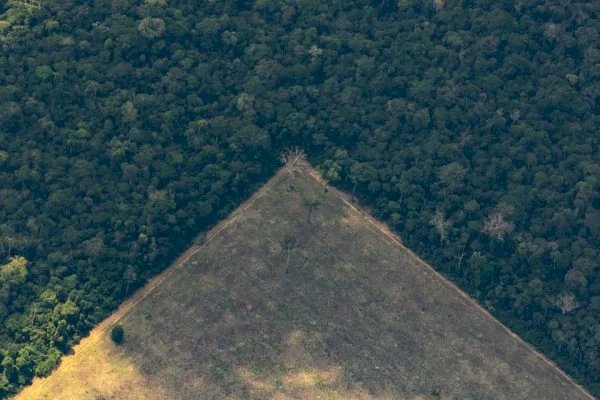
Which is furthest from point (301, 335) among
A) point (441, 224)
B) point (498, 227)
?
point (498, 227)

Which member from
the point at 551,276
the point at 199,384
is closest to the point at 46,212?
the point at 199,384

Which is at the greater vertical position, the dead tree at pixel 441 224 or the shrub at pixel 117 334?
the dead tree at pixel 441 224

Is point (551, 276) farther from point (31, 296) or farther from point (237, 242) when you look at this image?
point (31, 296)

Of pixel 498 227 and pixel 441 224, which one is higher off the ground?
pixel 498 227

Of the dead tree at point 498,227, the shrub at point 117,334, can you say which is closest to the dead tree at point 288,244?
the shrub at point 117,334

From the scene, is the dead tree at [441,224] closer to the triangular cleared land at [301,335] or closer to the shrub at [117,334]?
→ the triangular cleared land at [301,335]

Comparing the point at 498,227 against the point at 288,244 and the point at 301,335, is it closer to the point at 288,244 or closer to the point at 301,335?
the point at 288,244

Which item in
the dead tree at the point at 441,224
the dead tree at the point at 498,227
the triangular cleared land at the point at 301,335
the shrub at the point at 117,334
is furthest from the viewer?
the dead tree at the point at 441,224

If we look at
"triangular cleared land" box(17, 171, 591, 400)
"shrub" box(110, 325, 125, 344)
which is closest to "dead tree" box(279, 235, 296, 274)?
"triangular cleared land" box(17, 171, 591, 400)

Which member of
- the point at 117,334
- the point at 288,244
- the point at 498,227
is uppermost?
the point at 498,227

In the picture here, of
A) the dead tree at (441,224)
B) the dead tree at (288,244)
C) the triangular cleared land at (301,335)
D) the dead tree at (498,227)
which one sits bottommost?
the triangular cleared land at (301,335)
